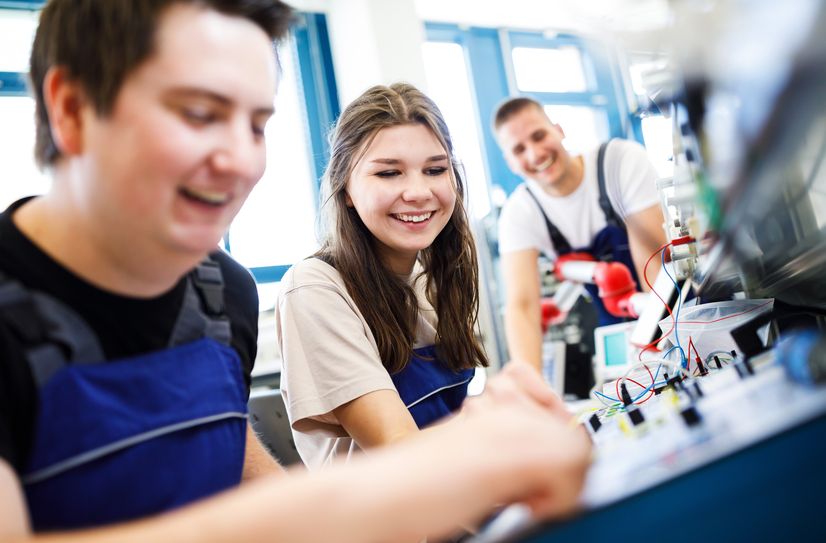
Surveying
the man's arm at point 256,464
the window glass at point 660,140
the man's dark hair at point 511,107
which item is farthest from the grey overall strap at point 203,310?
the man's dark hair at point 511,107

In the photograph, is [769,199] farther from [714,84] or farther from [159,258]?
[159,258]

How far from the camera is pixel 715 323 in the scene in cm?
118

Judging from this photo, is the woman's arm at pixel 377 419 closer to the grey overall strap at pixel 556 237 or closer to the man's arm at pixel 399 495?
the man's arm at pixel 399 495

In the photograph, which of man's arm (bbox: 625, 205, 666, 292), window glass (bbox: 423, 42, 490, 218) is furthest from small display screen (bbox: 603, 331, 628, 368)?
window glass (bbox: 423, 42, 490, 218)

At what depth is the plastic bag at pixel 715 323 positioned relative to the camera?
1124mm

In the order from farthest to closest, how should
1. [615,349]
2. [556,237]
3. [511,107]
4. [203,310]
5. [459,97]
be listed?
1. [459,97]
2. [511,107]
3. [556,237]
4. [615,349]
5. [203,310]

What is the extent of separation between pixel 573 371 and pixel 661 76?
99.4 inches

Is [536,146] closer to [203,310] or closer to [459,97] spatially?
[203,310]

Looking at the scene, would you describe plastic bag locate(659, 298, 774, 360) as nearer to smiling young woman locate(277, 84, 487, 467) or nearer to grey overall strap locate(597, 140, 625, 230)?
smiling young woman locate(277, 84, 487, 467)

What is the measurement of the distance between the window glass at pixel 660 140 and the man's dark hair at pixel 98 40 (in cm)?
73

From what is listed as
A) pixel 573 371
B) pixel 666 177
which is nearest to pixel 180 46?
pixel 666 177

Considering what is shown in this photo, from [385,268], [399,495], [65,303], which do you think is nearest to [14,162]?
[385,268]

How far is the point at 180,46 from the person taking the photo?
0.61 metres

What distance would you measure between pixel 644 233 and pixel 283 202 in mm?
2225
